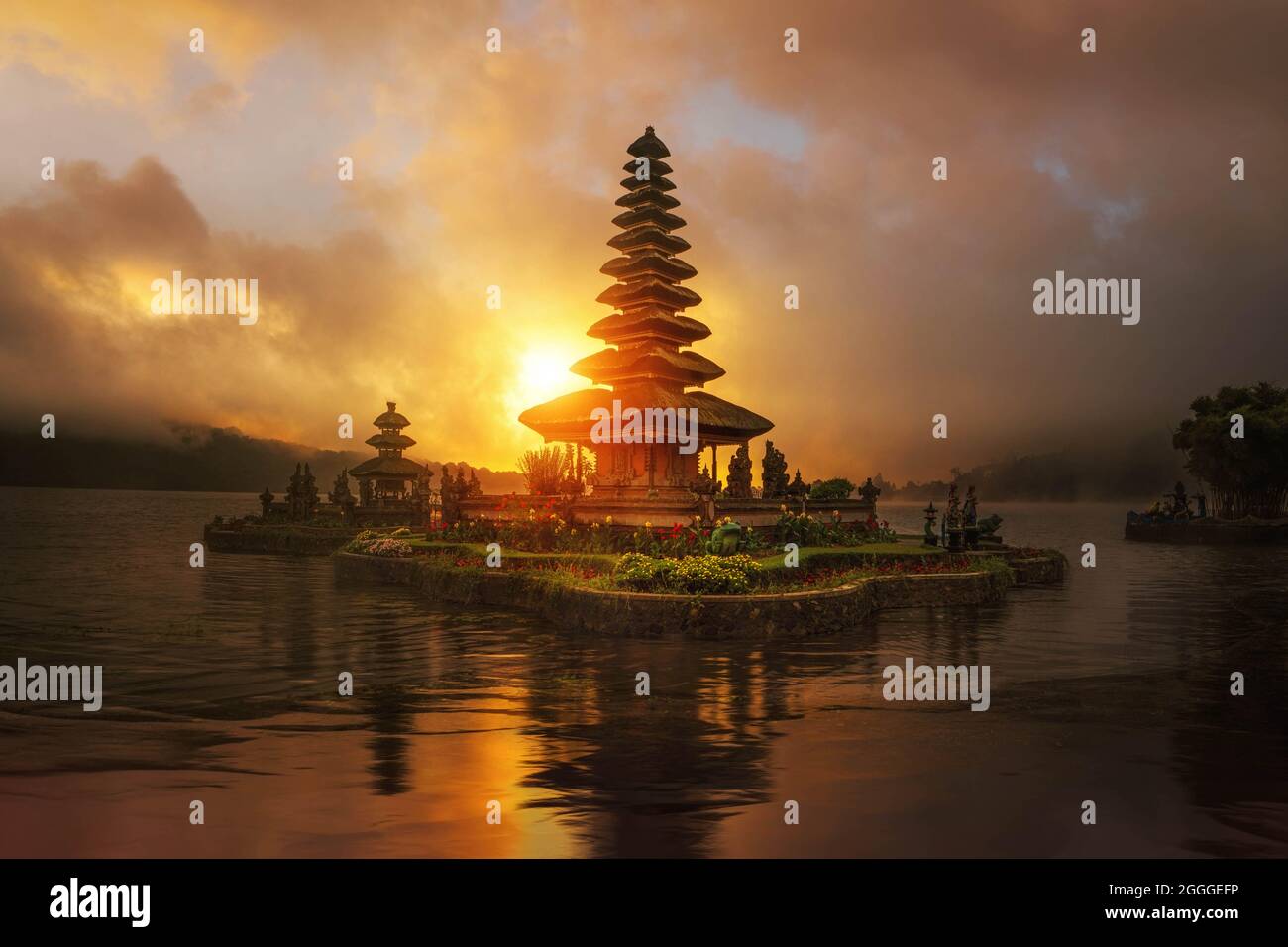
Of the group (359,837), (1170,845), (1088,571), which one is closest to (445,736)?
(359,837)

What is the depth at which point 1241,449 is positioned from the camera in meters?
64.9

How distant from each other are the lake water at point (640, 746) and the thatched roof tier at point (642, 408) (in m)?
20.4

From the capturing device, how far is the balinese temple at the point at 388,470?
61969 mm

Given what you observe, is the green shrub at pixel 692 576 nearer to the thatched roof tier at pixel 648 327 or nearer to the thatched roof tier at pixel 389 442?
the thatched roof tier at pixel 648 327

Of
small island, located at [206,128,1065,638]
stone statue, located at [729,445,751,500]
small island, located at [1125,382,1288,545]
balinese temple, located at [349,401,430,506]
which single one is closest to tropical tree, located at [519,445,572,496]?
small island, located at [206,128,1065,638]

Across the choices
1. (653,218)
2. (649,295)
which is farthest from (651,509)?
(653,218)

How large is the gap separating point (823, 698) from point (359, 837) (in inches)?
315

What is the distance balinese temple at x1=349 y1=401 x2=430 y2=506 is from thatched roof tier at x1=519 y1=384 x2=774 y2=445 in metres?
20.4

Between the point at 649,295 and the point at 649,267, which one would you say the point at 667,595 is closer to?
the point at 649,295

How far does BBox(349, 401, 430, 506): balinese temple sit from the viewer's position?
203 feet

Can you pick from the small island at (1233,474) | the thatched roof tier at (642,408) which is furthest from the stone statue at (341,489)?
the small island at (1233,474)

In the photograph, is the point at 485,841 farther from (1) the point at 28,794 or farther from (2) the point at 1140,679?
(2) the point at 1140,679
